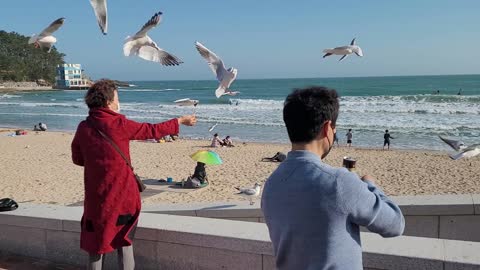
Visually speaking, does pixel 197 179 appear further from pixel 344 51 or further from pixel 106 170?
pixel 106 170

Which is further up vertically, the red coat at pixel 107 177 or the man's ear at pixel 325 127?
the man's ear at pixel 325 127

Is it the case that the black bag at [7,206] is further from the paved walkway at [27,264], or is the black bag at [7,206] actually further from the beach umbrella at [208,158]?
the beach umbrella at [208,158]

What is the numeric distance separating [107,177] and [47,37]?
151 cm

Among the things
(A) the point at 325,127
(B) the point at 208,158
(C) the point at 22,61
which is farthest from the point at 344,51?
(C) the point at 22,61

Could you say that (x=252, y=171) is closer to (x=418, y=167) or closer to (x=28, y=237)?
(x=418, y=167)

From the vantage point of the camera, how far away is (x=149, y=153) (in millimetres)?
17266

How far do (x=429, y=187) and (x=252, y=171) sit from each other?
182 inches

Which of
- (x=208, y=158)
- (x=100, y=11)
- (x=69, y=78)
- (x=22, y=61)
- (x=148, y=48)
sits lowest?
(x=208, y=158)

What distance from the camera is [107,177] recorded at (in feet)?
8.68

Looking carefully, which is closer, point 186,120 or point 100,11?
point 186,120


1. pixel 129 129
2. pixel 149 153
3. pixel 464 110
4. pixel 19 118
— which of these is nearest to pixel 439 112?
pixel 464 110

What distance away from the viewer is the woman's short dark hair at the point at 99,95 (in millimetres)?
2668

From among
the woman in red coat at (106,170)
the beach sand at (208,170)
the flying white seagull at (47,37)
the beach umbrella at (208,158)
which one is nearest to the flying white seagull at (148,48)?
the flying white seagull at (47,37)

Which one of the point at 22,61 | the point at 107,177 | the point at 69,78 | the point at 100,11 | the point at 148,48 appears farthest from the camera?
the point at 22,61
